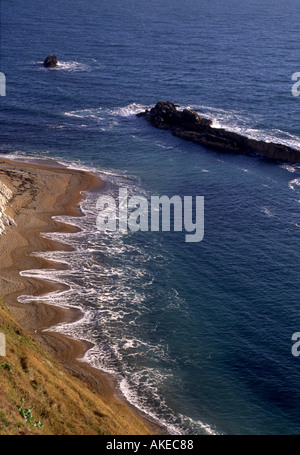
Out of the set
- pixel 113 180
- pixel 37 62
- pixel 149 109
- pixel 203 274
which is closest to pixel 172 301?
pixel 203 274

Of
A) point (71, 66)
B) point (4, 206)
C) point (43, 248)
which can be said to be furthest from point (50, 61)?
point (43, 248)

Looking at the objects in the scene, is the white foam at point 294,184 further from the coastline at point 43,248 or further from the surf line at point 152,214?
the coastline at point 43,248

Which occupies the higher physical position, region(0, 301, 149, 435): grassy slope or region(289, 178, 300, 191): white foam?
region(289, 178, 300, 191): white foam

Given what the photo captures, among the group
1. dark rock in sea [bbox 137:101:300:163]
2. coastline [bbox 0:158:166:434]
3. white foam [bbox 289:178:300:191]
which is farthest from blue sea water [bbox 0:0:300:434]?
dark rock in sea [bbox 137:101:300:163]

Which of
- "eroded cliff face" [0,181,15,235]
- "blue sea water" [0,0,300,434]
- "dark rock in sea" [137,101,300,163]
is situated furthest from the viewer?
"dark rock in sea" [137,101,300,163]

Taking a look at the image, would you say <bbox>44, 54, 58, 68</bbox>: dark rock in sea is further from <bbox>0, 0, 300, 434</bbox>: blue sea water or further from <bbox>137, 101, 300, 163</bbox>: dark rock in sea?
<bbox>137, 101, 300, 163</bbox>: dark rock in sea

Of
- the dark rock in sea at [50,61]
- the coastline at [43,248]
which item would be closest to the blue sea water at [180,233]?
the coastline at [43,248]
